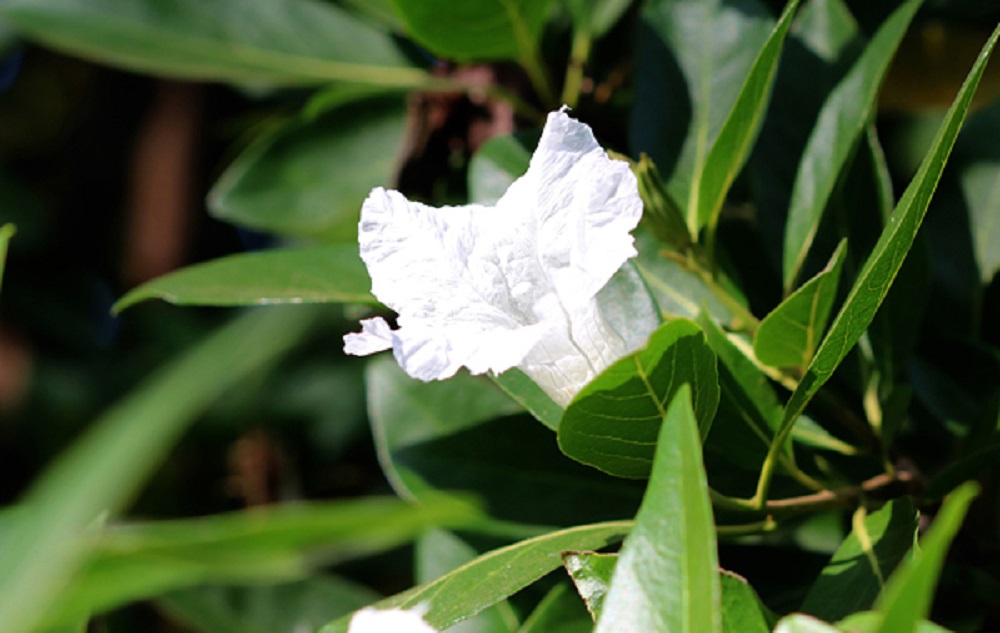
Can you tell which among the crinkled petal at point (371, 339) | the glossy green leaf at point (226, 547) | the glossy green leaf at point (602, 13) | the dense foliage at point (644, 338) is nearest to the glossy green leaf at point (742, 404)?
the dense foliage at point (644, 338)

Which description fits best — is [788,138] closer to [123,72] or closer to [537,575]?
[537,575]

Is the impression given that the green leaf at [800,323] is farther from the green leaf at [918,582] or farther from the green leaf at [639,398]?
the green leaf at [918,582]

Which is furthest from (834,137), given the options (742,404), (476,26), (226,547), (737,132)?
(226,547)

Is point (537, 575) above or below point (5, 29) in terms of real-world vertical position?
below

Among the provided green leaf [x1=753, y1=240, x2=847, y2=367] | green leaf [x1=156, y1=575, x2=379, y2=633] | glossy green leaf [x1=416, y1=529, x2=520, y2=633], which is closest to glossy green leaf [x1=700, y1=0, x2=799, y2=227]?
green leaf [x1=753, y1=240, x2=847, y2=367]

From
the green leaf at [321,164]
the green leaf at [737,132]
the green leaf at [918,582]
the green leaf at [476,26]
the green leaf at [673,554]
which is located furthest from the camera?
the green leaf at [321,164]

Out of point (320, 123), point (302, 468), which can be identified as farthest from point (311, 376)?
point (320, 123)

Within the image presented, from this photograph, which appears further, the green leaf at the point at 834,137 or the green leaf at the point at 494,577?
the green leaf at the point at 834,137
